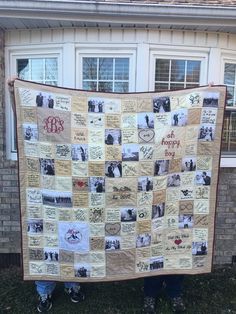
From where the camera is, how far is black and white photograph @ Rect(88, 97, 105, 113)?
11.1 ft

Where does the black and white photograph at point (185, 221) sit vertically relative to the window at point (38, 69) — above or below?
below

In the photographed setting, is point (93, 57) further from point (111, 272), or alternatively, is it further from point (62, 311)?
point (62, 311)

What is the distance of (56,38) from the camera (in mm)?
4141

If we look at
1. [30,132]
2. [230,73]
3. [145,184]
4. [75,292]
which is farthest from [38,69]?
[75,292]

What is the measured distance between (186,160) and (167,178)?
257mm

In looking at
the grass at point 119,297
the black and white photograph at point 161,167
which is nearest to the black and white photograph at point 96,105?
the black and white photograph at point 161,167

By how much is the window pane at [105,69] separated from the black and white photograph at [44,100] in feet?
3.50

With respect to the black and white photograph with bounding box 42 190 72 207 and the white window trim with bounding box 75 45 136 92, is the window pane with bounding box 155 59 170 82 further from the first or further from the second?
the black and white photograph with bounding box 42 190 72 207

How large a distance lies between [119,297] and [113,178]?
139 centimetres

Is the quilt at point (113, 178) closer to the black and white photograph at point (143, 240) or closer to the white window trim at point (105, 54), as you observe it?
the black and white photograph at point (143, 240)

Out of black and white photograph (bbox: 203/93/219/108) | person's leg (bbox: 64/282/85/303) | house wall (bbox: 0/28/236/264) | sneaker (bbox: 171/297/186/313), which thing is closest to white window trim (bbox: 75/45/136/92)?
house wall (bbox: 0/28/236/264)

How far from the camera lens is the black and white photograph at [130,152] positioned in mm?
3426

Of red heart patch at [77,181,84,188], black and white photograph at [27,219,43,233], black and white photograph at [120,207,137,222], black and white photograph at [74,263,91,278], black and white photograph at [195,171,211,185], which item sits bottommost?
black and white photograph at [74,263,91,278]

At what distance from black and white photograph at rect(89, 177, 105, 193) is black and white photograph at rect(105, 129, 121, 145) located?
14.2 inches
